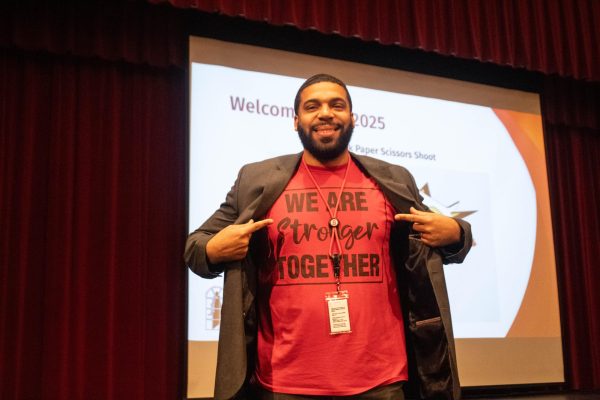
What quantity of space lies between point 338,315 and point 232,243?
326 mm

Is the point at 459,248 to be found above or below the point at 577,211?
below

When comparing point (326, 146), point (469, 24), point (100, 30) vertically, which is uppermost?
point (469, 24)

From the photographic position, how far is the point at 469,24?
3.76m

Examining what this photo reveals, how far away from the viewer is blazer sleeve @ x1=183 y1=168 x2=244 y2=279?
156 cm

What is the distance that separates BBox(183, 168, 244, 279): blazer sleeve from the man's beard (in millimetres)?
222

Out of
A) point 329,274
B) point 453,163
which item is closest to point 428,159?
point 453,163

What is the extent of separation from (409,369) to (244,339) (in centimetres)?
46

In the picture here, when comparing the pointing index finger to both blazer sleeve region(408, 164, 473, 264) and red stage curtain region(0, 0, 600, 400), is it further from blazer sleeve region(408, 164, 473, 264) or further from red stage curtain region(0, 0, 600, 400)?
red stage curtain region(0, 0, 600, 400)

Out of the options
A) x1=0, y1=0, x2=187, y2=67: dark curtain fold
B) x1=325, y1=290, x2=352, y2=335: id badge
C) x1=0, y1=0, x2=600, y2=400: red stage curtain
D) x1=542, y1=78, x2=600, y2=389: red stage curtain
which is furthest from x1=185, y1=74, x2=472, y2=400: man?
x1=542, y1=78, x2=600, y2=389: red stage curtain

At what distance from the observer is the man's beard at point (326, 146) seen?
1.73m

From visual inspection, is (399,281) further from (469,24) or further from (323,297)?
(469,24)

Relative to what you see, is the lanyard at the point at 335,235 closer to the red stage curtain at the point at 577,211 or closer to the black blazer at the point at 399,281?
the black blazer at the point at 399,281

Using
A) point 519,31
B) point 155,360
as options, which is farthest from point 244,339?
point 519,31

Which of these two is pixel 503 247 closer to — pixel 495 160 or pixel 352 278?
pixel 495 160
